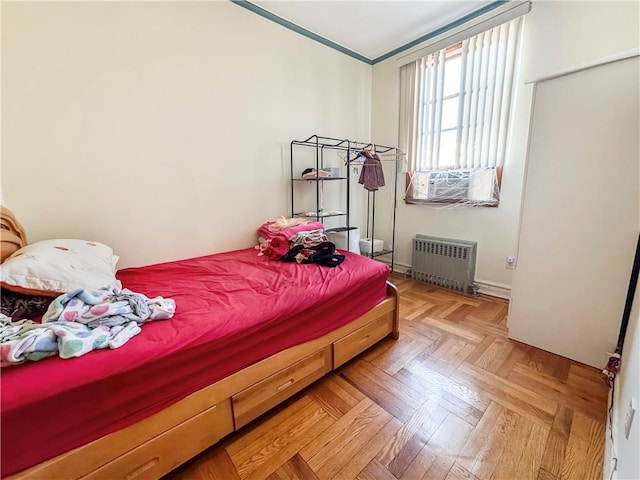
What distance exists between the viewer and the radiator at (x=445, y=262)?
2813 mm

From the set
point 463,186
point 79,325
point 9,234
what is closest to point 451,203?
point 463,186

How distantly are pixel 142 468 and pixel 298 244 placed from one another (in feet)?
4.94

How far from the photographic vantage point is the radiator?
2813 millimetres

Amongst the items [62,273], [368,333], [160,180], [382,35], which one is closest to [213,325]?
[62,273]

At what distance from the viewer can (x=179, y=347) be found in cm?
104

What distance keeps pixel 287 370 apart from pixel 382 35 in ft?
11.2

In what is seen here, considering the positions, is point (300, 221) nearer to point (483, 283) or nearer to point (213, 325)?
point (213, 325)

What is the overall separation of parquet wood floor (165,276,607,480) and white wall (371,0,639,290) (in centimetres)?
115

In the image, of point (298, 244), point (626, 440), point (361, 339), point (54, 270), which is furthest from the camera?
point (298, 244)

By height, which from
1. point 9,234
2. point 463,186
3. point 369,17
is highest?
point 369,17

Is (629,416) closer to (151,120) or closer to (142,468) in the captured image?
(142,468)

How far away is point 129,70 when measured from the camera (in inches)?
72.7

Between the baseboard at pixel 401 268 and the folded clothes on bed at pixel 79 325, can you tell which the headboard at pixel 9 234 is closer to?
the folded clothes on bed at pixel 79 325

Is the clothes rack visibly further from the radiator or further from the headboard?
the headboard
